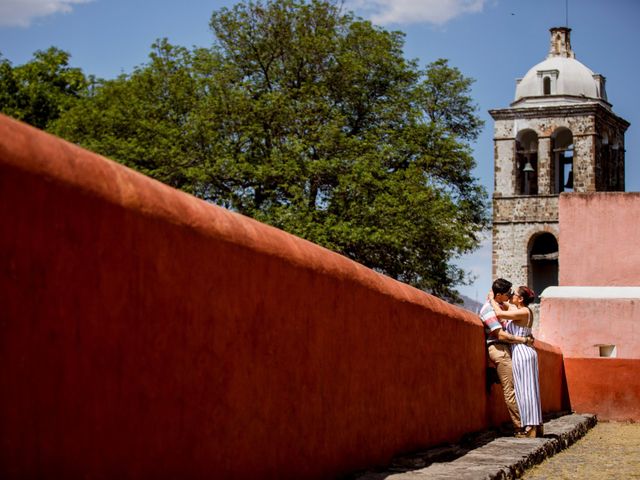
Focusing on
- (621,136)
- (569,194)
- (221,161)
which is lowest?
(569,194)

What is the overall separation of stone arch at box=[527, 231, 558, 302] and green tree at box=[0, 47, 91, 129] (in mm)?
17455

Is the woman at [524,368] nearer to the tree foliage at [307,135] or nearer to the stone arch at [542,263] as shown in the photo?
the tree foliage at [307,135]

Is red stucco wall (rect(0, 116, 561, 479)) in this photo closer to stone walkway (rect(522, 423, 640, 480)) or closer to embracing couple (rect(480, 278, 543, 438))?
stone walkway (rect(522, 423, 640, 480))

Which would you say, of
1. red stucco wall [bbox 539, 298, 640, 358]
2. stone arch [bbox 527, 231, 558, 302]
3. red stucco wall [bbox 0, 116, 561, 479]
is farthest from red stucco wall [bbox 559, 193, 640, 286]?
stone arch [bbox 527, 231, 558, 302]

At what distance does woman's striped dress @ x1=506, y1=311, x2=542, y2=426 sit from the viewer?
7695 mm

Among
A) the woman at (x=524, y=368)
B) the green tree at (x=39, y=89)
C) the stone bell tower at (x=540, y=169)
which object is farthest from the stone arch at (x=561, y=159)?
the woman at (x=524, y=368)

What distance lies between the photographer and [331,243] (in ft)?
76.0

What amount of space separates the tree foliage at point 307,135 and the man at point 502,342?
48.6 ft

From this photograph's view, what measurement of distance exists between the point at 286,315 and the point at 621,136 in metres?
39.5

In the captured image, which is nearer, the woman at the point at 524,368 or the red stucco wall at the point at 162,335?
the red stucco wall at the point at 162,335

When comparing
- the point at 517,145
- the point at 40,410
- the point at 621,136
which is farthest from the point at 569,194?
the point at 621,136

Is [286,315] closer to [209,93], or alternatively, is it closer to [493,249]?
[209,93]

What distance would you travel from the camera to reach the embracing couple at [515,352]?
305 inches

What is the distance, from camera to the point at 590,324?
46.2ft
